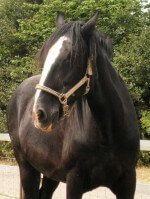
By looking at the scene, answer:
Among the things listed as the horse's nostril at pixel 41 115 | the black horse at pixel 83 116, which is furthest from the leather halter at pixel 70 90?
the horse's nostril at pixel 41 115

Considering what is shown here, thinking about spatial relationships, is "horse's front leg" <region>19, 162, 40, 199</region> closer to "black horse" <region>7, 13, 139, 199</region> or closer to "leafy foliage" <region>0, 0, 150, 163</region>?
"black horse" <region>7, 13, 139, 199</region>

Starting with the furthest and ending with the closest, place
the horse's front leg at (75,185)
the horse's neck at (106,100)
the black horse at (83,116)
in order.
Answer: the horse's front leg at (75,185) < the horse's neck at (106,100) < the black horse at (83,116)

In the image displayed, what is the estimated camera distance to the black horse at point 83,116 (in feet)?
8.79

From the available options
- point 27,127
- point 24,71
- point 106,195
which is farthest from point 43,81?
point 24,71

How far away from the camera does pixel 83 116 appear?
3260 millimetres

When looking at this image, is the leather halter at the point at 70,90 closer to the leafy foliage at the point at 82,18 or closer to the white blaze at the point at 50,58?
the white blaze at the point at 50,58

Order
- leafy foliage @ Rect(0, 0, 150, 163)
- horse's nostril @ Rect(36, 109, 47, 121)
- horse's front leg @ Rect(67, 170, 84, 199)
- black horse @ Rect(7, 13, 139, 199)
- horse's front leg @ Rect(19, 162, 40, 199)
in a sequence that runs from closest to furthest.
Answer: horse's nostril @ Rect(36, 109, 47, 121)
black horse @ Rect(7, 13, 139, 199)
horse's front leg @ Rect(67, 170, 84, 199)
horse's front leg @ Rect(19, 162, 40, 199)
leafy foliage @ Rect(0, 0, 150, 163)

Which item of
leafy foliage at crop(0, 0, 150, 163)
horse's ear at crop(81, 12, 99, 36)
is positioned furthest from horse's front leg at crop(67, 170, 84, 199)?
leafy foliage at crop(0, 0, 150, 163)

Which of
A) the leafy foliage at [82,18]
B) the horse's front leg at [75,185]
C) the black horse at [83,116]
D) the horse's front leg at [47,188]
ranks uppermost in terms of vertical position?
the leafy foliage at [82,18]

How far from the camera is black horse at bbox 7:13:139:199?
268cm

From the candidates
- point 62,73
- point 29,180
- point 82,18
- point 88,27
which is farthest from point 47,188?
point 82,18

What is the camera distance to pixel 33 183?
4.49m

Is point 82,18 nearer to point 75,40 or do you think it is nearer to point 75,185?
point 75,185

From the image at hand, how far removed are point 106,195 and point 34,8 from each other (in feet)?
34.3
